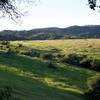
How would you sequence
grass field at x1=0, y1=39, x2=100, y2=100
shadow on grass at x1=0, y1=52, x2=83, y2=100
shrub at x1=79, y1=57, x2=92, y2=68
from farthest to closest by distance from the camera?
shrub at x1=79, y1=57, x2=92, y2=68, shadow on grass at x1=0, y1=52, x2=83, y2=100, grass field at x1=0, y1=39, x2=100, y2=100

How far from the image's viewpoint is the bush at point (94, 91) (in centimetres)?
5312

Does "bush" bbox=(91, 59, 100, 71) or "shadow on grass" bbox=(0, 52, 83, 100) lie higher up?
"shadow on grass" bbox=(0, 52, 83, 100)

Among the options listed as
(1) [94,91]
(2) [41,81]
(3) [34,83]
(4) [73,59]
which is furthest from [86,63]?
(1) [94,91]

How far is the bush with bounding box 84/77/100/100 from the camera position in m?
53.1

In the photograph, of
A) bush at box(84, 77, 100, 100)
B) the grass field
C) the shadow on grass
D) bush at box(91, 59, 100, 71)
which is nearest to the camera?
the grass field

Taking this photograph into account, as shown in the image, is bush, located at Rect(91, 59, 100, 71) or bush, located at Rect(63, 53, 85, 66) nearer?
bush, located at Rect(91, 59, 100, 71)

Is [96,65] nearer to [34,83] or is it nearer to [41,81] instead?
[41,81]

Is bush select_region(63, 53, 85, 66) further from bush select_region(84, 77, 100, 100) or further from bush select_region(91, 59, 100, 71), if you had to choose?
bush select_region(84, 77, 100, 100)

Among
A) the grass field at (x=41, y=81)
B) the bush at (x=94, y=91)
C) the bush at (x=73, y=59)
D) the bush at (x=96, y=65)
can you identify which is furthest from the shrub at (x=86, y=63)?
the bush at (x=94, y=91)

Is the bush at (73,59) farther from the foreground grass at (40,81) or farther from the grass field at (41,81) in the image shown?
the foreground grass at (40,81)

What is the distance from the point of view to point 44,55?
115562 millimetres

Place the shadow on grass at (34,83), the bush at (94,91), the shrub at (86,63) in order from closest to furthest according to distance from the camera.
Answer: the shadow on grass at (34,83), the bush at (94,91), the shrub at (86,63)

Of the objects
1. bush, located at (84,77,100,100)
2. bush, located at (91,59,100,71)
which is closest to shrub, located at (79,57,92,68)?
bush, located at (91,59,100,71)

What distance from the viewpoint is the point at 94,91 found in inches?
2114
